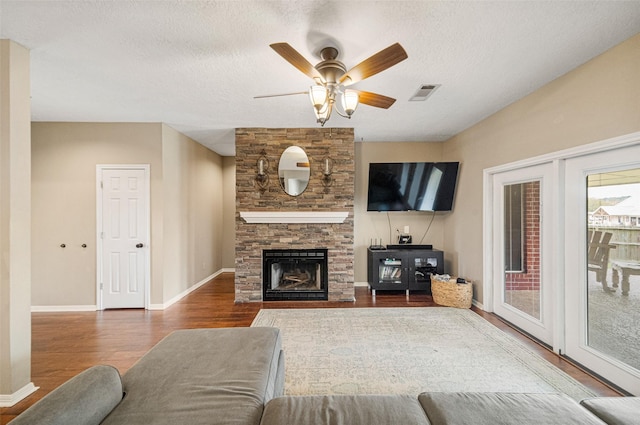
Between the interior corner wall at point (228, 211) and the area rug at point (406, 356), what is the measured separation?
313 cm

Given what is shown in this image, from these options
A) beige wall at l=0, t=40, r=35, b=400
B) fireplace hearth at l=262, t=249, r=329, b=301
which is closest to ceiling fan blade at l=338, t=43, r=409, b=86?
beige wall at l=0, t=40, r=35, b=400

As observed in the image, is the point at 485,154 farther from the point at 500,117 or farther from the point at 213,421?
the point at 213,421

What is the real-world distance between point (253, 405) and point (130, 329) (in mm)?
2923

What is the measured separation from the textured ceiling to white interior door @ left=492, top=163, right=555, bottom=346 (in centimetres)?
97

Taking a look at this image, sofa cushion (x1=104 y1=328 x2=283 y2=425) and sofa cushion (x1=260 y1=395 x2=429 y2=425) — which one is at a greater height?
sofa cushion (x1=260 y1=395 x2=429 y2=425)

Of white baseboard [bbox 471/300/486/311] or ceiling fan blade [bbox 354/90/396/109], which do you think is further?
white baseboard [bbox 471/300/486/311]

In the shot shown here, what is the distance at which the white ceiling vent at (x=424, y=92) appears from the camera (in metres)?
2.82

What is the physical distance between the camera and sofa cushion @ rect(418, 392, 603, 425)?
42.5 inches

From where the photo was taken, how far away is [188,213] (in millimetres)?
4840

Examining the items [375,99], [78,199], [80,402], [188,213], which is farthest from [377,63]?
[78,199]

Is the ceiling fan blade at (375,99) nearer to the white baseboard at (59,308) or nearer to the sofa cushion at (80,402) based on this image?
the sofa cushion at (80,402)

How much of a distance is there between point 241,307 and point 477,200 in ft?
12.4

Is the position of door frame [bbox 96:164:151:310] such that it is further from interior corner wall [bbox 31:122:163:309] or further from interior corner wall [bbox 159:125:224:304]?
interior corner wall [bbox 159:125:224:304]

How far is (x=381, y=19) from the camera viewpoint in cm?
184
